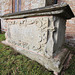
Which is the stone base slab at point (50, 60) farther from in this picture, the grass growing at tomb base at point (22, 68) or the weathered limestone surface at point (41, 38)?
the grass growing at tomb base at point (22, 68)

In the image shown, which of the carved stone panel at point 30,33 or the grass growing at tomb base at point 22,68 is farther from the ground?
the carved stone panel at point 30,33

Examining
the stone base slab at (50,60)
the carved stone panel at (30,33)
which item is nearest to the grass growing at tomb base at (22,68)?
the stone base slab at (50,60)

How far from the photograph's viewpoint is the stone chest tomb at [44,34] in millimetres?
1508

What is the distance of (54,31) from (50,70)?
1020mm

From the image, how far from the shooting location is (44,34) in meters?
1.69

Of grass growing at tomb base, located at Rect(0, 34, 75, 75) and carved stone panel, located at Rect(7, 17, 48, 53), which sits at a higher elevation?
carved stone panel, located at Rect(7, 17, 48, 53)

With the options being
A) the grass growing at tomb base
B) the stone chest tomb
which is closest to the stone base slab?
the stone chest tomb

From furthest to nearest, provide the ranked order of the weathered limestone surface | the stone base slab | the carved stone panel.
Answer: the carved stone panel, the weathered limestone surface, the stone base slab

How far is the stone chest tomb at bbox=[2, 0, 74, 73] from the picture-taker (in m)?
1.51

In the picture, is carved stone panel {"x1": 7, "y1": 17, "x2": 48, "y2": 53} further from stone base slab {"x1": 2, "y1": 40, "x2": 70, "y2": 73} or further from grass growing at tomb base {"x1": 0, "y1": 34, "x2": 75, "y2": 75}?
grass growing at tomb base {"x1": 0, "y1": 34, "x2": 75, "y2": 75}

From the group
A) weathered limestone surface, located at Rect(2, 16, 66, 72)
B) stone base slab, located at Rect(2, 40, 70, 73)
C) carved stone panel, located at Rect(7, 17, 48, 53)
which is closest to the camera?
stone base slab, located at Rect(2, 40, 70, 73)

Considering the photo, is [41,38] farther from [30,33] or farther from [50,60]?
[50,60]

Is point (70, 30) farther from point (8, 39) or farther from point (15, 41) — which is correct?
point (8, 39)

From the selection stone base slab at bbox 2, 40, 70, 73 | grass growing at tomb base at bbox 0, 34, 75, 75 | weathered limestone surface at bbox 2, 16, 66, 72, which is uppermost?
weathered limestone surface at bbox 2, 16, 66, 72
